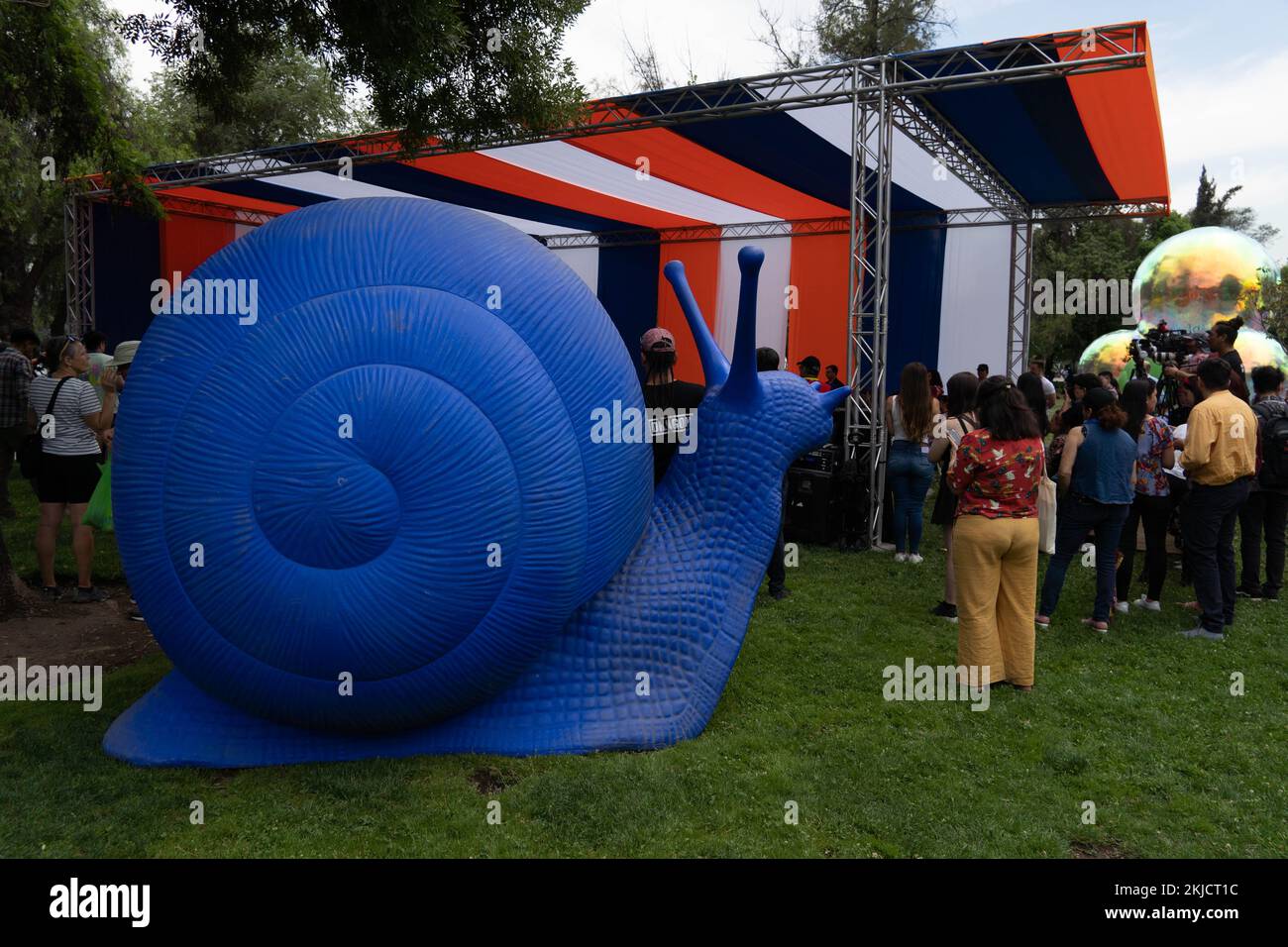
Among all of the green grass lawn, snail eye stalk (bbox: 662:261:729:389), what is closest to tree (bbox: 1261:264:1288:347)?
the green grass lawn

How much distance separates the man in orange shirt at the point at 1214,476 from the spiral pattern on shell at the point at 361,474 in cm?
431

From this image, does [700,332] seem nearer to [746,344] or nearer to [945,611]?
[746,344]

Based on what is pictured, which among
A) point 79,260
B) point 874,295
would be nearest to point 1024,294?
point 874,295

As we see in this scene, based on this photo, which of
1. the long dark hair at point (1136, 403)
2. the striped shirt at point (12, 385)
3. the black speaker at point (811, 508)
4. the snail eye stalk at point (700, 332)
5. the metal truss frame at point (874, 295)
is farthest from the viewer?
the black speaker at point (811, 508)

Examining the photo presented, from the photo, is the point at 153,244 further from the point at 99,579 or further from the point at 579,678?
the point at 579,678

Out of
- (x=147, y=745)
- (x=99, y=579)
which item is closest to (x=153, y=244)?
(x=99, y=579)

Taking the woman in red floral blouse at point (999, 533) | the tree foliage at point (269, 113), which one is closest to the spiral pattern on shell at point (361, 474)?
the woman in red floral blouse at point (999, 533)

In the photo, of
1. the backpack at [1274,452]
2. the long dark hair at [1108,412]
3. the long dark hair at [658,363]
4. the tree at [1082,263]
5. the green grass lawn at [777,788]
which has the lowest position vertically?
the green grass lawn at [777,788]

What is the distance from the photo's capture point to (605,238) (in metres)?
16.8

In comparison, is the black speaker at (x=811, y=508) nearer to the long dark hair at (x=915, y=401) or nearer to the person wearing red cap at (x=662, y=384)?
the long dark hair at (x=915, y=401)

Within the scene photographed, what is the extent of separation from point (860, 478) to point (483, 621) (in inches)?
230

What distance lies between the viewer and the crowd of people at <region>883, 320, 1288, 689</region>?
14.7 ft

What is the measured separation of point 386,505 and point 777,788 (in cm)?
188

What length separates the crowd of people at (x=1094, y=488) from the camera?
14.7 ft
